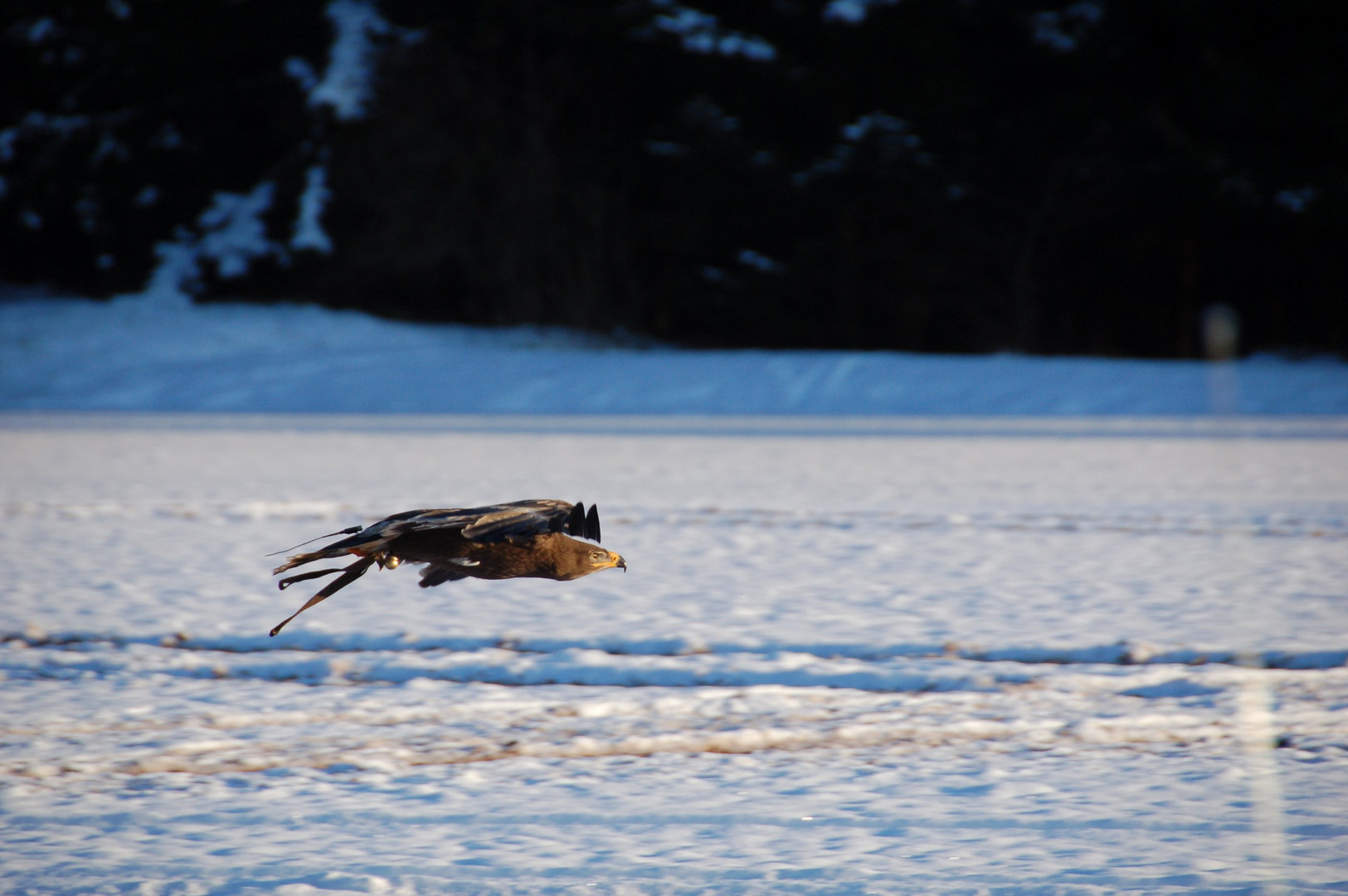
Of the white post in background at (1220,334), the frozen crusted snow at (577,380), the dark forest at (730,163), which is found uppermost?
the dark forest at (730,163)

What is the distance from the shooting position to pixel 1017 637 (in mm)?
3459

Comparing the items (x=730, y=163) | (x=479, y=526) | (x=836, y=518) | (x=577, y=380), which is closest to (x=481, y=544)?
(x=479, y=526)

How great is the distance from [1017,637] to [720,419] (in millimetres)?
9140

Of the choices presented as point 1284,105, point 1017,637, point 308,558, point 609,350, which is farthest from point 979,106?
point 308,558

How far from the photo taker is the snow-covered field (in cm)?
203

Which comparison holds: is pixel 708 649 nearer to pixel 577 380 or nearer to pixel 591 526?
pixel 591 526

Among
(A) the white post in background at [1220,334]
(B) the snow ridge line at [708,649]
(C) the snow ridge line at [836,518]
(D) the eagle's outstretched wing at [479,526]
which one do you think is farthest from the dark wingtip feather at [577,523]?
(A) the white post in background at [1220,334]

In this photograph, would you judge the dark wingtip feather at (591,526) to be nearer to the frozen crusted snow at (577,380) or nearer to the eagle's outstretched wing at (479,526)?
the eagle's outstretched wing at (479,526)

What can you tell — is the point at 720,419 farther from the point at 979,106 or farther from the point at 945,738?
the point at 945,738

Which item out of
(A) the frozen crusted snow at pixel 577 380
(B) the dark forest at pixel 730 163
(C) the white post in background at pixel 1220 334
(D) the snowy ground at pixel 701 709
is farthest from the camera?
(C) the white post in background at pixel 1220 334

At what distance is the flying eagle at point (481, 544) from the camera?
91.0 inches

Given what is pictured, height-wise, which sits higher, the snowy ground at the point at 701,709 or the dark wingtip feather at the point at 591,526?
the dark wingtip feather at the point at 591,526

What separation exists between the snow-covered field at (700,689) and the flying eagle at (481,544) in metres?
0.35

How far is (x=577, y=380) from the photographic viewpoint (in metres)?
14.8
